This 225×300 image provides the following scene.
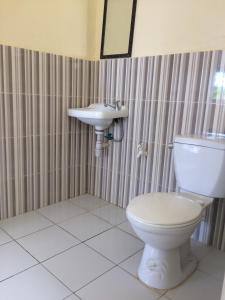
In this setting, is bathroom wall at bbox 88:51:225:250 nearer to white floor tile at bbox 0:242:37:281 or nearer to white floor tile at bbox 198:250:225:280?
white floor tile at bbox 198:250:225:280

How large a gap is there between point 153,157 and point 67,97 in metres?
0.91

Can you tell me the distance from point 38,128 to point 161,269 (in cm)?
139

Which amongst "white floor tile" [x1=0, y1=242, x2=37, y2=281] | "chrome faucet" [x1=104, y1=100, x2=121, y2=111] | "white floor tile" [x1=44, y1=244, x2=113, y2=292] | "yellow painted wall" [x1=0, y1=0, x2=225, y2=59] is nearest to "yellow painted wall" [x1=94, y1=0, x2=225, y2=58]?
"yellow painted wall" [x1=0, y1=0, x2=225, y2=59]

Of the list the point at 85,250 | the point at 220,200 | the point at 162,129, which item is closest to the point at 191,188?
the point at 220,200

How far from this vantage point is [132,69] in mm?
2072

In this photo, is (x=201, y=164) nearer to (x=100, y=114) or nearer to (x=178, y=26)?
(x=100, y=114)

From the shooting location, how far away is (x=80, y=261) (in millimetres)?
1612

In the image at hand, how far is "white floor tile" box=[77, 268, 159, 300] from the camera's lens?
4.42 feet

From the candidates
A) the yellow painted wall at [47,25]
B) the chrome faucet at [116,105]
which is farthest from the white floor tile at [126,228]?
the yellow painted wall at [47,25]

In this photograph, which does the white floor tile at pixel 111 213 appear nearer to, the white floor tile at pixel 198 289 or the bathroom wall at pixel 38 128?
the bathroom wall at pixel 38 128

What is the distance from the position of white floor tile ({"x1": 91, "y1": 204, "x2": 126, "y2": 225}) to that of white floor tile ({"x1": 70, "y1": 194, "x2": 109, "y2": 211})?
0.07 metres

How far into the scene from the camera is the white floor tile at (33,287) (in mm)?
1324

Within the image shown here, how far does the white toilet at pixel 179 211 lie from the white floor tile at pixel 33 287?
0.47 m

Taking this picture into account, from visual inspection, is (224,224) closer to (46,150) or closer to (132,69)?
(132,69)
